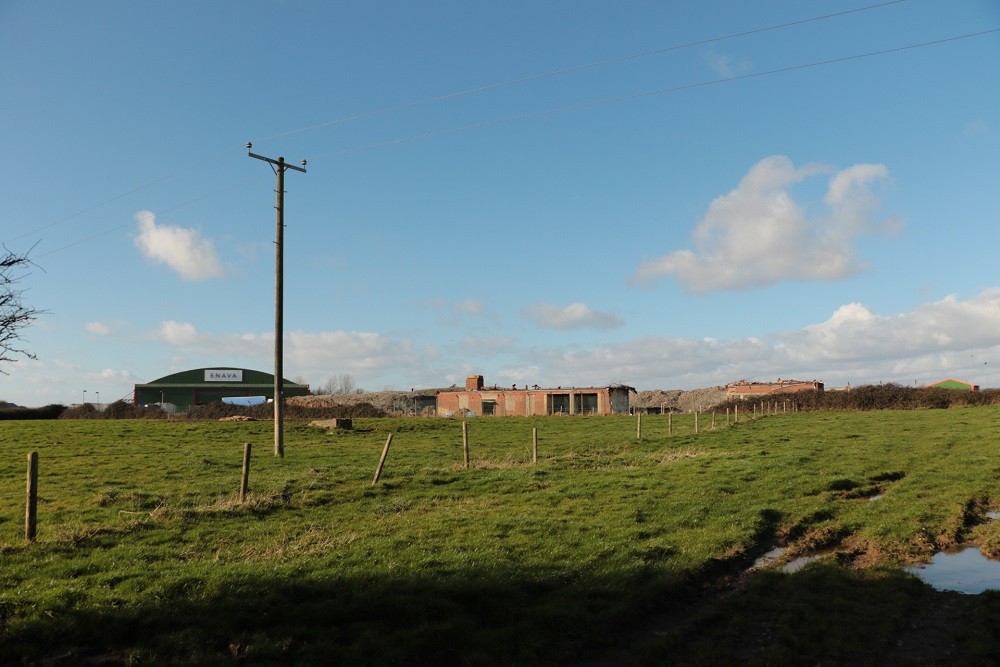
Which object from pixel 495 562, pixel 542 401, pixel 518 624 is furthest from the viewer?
pixel 542 401

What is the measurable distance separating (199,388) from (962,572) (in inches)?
3822

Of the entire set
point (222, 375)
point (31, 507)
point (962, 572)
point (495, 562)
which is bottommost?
point (962, 572)

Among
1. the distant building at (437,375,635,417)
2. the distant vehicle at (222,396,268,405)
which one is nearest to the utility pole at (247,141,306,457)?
the distant building at (437,375,635,417)

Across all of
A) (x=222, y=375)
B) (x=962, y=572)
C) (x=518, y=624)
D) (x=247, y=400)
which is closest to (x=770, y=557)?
(x=962, y=572)

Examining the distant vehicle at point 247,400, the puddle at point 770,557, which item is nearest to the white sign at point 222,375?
the distant vehicle at point 247,400

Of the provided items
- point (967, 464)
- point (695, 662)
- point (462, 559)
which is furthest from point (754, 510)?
point (967, 464)

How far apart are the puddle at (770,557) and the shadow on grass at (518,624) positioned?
1.49 meters

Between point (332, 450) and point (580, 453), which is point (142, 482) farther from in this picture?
point (580, 453)

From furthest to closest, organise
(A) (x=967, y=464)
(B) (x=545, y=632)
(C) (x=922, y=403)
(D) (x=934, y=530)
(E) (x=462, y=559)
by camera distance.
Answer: (C) (x=922, y=403)
(A) (x=967, y=464)
(D) (x=934, y=530)
(E) (x=462, y=559)
(B) (x=545, y=632)

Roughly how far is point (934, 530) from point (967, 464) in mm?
11607

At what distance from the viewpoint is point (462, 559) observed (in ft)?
39.7

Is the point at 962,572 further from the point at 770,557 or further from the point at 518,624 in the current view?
the point at 518,624

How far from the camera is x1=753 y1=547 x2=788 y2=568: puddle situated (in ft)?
41.3

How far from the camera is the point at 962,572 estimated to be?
38.5 feet
